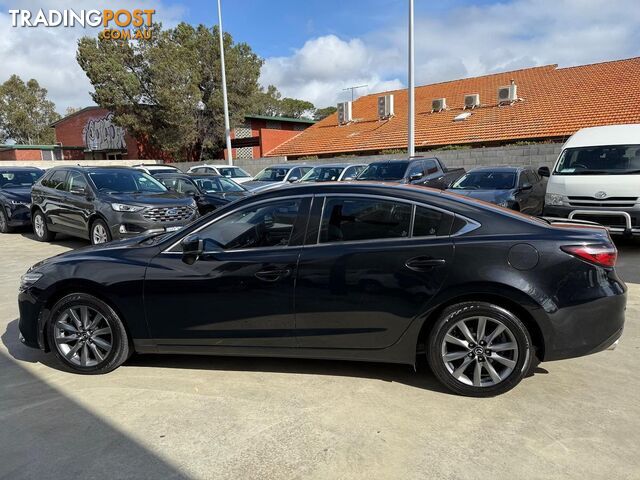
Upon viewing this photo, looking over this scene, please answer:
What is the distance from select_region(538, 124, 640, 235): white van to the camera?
25.2 feet

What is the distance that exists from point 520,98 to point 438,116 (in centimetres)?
405

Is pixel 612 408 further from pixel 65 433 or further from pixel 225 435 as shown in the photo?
pixel 65 433

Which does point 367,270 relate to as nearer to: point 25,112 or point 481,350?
point 481,350

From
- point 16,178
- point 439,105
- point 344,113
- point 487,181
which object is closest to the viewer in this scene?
point 487,181

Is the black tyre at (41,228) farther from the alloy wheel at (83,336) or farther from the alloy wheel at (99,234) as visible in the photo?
the alloy wheel at (83,336)

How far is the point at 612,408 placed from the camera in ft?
10.5

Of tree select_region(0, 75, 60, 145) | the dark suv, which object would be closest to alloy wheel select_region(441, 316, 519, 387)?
the dark suv

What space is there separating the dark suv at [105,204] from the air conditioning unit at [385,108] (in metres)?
20.1

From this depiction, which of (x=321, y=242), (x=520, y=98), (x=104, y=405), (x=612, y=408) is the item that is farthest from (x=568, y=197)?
(x=520, y=98)

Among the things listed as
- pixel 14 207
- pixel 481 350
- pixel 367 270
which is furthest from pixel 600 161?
pixel 14 207

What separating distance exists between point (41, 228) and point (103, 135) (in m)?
28.2

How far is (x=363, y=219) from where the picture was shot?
3549 mm

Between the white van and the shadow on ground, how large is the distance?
5.60m

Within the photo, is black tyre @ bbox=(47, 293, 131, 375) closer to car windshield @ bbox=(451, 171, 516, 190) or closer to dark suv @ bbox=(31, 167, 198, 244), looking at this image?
dark suv @ bbox=(31, 167, 198, 244)
